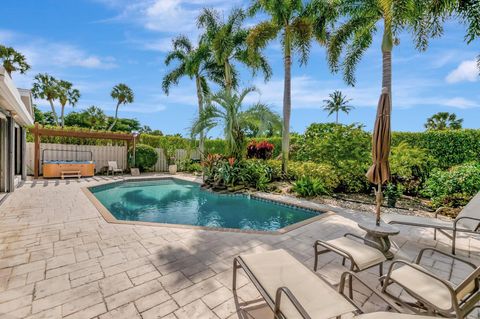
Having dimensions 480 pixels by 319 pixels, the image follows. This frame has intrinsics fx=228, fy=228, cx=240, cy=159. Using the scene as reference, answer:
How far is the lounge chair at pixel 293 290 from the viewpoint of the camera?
5.41 ft

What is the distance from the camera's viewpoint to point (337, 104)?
3497cm

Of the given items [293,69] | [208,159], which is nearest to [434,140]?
[293,69]

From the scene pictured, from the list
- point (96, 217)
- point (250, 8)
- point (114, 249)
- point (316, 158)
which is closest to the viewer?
point (114, 249)

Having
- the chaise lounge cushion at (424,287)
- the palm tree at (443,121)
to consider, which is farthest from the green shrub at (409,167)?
the palm tree at (443,121)

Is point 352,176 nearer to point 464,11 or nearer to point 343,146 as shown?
point 343,146

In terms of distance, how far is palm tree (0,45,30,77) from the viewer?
739 inches

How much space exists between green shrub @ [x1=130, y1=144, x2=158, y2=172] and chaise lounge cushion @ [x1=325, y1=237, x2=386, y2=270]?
14458 mm

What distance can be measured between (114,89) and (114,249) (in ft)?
102

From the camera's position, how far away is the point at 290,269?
2.27m

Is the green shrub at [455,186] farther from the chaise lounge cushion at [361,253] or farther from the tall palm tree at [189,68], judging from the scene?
the tall palm tree at [189,68]

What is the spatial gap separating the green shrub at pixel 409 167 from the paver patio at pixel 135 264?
3556 mm

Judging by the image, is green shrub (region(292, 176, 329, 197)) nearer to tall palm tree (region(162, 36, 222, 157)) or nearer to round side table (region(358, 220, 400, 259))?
round side table (region(358, 220, 400, 259))

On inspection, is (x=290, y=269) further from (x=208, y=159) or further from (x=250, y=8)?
(x=250, y=8)

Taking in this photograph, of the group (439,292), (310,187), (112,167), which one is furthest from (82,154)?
(439,292)
